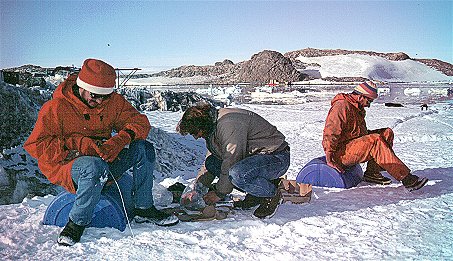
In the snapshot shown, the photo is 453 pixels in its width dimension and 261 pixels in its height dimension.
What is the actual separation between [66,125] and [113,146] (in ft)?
0.98

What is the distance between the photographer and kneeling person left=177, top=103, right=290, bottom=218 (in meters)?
2.94

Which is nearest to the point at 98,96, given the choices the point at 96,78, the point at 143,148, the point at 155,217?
the point at 96,78

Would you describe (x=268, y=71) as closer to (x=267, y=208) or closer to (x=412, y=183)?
(x=412, y=183)

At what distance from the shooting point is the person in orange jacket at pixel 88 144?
105 inches

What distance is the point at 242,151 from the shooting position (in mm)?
3002

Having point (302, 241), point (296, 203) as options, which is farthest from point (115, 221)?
point (296, 203)

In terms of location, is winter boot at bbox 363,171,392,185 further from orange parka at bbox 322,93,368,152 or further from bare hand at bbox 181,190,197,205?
bare hand at bbox 181,190,197,205

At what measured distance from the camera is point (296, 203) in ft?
11.8

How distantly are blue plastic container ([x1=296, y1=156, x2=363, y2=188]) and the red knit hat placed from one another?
2065 millimetres

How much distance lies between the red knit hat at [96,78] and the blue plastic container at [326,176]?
207cm

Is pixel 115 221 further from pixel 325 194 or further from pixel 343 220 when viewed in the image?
pixel 325 194

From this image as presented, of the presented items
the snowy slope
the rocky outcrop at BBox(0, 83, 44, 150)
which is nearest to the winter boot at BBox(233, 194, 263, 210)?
the rocky outcrop at BBox(0, 83, 44, 150)

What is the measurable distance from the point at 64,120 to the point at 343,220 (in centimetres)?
189

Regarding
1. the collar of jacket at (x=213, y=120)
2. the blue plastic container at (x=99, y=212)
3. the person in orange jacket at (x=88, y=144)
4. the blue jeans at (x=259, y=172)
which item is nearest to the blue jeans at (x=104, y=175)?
the person in orange jacket at (x=88, y=144)
